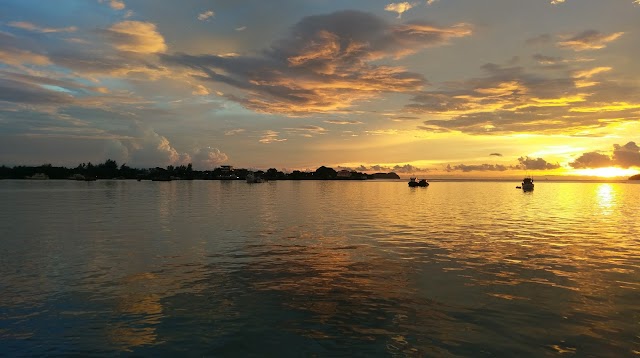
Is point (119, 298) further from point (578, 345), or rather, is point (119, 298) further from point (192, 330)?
point (578, 345)

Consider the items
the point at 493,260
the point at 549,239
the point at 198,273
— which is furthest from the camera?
the point at 549,239

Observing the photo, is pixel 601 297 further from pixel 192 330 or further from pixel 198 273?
pixel 198 273

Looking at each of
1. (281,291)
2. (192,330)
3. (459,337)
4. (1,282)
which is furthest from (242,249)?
(459,337)

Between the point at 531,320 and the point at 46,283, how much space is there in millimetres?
23078

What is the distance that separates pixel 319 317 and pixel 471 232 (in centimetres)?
3204

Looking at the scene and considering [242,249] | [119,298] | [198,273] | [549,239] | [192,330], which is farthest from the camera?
[549,239]

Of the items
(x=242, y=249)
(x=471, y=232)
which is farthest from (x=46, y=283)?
(x=471, y=232)

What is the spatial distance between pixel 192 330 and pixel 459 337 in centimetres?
955

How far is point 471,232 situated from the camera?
43.9 metres

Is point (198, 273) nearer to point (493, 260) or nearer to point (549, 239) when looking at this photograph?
point (493, 260)

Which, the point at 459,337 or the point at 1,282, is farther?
the point at 1,282

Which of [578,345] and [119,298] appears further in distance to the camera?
[119,298]

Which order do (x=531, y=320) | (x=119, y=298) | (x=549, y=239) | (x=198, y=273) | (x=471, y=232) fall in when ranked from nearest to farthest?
(x=531, y=320), (x=119, y=298), (x=198, y=273), (x=549, y=239), (x=471, y=232)

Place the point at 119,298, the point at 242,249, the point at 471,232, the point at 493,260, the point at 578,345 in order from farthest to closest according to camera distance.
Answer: the point at 471,232
the point at 242,249
the point at 493,260
the point at 119,298
the point at 578,345
